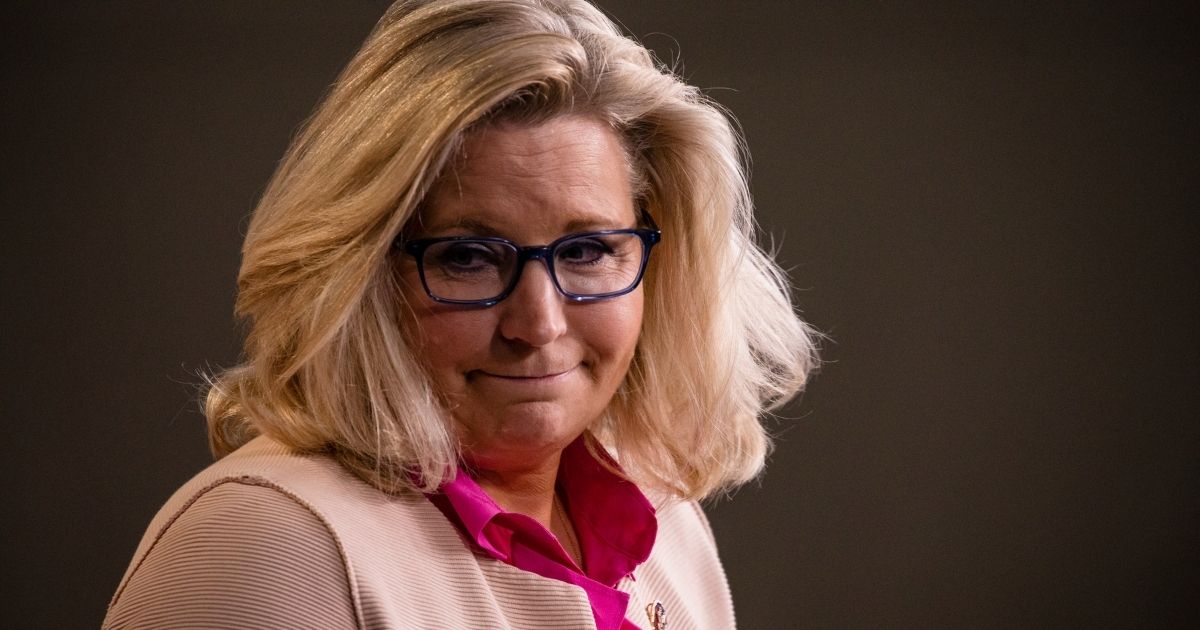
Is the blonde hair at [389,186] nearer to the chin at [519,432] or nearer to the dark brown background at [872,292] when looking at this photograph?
the chin at [519,432]

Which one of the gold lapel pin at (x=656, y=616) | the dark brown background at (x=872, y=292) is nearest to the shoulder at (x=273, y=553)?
the gold lapel pin at (x=656, y=616)

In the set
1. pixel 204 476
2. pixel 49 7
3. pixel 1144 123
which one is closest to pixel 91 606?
pixel 49 7

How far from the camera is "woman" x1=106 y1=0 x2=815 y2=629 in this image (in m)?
1.18

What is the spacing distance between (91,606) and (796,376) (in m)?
1.46

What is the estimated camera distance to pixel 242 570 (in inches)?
44.6

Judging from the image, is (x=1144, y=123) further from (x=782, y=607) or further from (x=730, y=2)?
(x=782, y=607)

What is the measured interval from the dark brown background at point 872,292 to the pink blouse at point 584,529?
3.30 feet

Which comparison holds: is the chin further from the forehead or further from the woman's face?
the forehead

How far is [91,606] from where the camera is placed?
2.38 meters

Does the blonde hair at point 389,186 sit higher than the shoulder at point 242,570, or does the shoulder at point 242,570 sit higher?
the blonde hair at point 389,186

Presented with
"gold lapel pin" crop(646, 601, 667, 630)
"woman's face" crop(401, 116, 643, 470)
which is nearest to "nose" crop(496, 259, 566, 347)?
"woman's face" crop(401, 116, 643, 470)

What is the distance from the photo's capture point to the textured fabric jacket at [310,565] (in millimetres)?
1132

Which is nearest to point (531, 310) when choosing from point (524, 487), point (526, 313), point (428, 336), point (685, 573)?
point (526, 313)

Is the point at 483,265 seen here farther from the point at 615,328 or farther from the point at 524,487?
the point at 524,487
